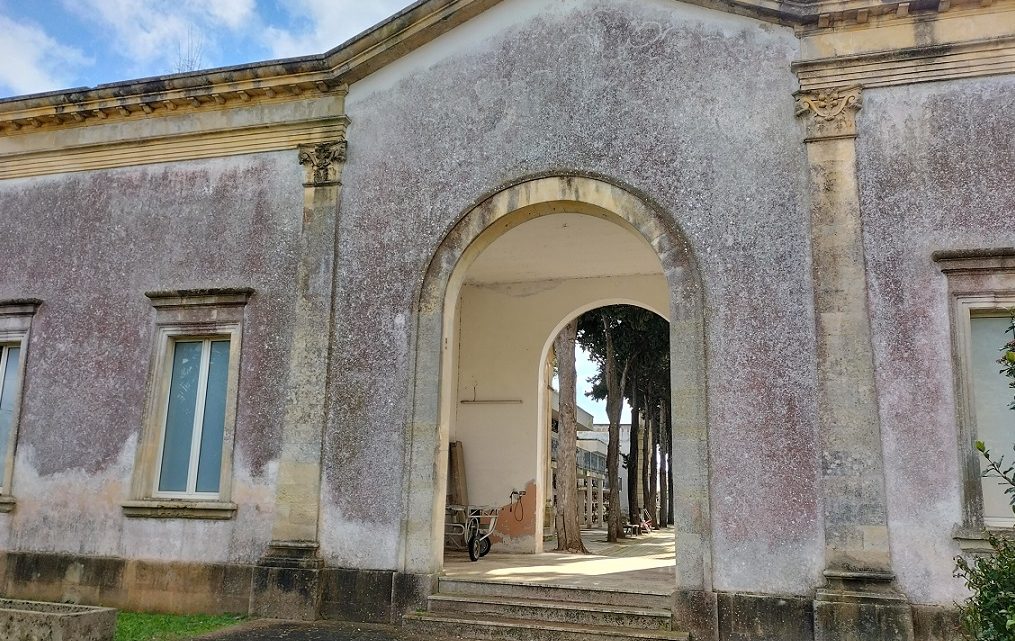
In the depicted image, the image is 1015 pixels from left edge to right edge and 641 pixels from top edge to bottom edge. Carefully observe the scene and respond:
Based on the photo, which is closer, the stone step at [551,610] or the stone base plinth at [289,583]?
the stone step at [551,610]

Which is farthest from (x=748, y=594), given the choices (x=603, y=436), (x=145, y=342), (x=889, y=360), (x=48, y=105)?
(x=603, y=436)

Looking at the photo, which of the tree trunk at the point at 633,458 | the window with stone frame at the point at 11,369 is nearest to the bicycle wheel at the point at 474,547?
the window with stone frame at the point at 11,369

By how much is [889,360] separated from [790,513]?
5.05 ft

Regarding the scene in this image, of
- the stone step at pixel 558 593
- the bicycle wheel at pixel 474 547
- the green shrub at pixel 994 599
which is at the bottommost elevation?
the stone step at pixel 558 593

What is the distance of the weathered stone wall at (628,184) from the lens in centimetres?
682

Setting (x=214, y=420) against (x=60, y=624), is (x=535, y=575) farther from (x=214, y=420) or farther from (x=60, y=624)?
A: (x=60, y=624)

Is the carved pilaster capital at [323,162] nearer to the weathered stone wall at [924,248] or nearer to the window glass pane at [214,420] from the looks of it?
the window glass pane at [214,420]

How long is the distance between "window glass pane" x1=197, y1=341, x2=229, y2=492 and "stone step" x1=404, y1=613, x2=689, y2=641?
2.79 metres

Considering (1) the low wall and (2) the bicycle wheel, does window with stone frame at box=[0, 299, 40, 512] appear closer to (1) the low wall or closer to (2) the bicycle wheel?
(1) the low wall

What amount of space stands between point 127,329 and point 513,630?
5.47m

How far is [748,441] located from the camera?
6863 millimetres

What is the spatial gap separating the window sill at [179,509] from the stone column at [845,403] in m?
5.65

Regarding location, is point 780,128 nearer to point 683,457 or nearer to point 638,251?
point 683,457

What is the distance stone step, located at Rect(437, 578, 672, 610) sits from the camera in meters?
7.05
